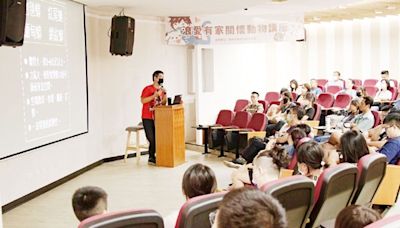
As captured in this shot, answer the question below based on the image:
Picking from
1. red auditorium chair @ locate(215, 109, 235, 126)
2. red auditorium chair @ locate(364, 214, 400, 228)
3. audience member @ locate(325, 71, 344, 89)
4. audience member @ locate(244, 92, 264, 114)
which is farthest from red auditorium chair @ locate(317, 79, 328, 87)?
red auditorium chair @ locate(364, 214, 400, 228)

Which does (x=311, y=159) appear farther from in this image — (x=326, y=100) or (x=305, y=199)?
(x=326, y=100)

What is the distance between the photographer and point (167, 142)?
8078mm

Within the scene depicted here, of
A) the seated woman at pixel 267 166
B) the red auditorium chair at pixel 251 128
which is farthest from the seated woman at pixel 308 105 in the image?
the seated woman at pixel 267 166

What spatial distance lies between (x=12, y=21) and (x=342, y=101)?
27.0 feet

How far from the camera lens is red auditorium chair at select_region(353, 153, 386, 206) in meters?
3.58

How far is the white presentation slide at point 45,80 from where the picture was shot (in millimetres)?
5883

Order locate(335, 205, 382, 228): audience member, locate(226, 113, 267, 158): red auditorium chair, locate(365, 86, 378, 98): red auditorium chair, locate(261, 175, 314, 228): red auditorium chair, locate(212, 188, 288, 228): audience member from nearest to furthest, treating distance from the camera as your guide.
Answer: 1. locate(212, 188, 288, 228): audience member
2. locate(335, 205, 382, 228): audience member
3. locate(261, 175, 314, 228): red auditorium chair
4. locate(226, 113, 267, 158): red auditorium chair
5. locate(365, 86, 378, 98): red auditorium chair

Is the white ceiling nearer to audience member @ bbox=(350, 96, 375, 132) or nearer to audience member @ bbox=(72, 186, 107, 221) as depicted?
audience member @ bbox=(350, 96, 375, 132)

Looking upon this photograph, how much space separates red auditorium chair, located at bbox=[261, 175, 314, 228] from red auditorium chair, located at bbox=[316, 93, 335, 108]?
854cm

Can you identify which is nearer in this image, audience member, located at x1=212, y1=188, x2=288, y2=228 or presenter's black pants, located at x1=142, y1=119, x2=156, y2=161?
audience member, located at x1=212, y1=188, x2=288, y2=228

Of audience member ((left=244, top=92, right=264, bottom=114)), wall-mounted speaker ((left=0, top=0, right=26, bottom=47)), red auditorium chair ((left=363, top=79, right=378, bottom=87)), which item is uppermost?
wall-mounted speaker ((left=0, top=0, right=26, bottom=47))

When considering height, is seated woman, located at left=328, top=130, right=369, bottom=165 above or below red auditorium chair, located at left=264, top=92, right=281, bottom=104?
below

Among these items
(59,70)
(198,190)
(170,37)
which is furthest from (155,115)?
(198,190)

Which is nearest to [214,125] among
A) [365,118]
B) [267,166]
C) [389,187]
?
[365,118]
